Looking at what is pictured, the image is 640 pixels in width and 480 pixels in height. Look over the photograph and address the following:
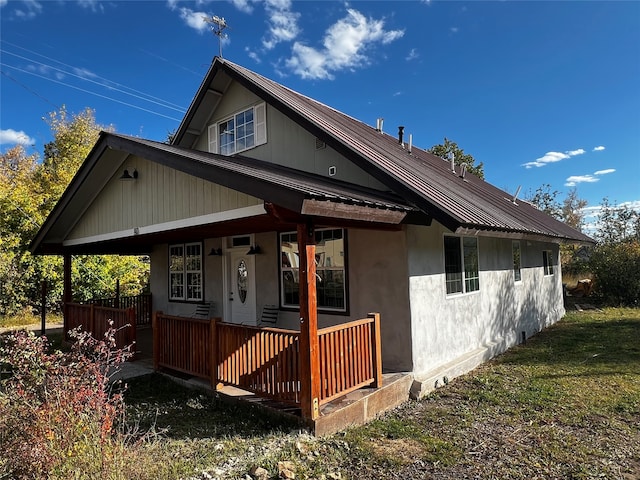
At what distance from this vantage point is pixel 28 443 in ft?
10.7

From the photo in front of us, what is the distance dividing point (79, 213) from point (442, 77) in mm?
13576

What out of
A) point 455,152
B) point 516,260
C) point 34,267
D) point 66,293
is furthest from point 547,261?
point 455,152

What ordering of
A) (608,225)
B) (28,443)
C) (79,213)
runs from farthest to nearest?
1. (608,225)
2. (79,213)
3. (28,443)

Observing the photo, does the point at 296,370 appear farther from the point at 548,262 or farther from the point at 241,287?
the point at 548,262

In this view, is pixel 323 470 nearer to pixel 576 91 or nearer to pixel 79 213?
pixel 79 213

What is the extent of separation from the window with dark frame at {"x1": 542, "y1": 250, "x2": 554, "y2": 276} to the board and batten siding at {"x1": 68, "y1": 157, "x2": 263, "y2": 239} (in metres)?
11.3

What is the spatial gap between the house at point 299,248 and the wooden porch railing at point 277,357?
0.02 metres

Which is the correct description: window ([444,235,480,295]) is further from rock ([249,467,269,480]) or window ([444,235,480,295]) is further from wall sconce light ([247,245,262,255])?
rock ([249,467,269,480])

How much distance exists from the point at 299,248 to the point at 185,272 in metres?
7.14

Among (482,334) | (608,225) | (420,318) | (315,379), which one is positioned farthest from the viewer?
(608,225)

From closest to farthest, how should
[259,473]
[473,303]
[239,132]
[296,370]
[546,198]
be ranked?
[259,473]
[296,370]
[473,303]
[239,132]
[546,198]

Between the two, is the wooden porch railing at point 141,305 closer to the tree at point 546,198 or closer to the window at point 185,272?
→ the window at point 185,272

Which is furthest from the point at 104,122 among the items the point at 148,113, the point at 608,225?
the point at 608,225

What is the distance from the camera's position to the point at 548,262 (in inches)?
535
